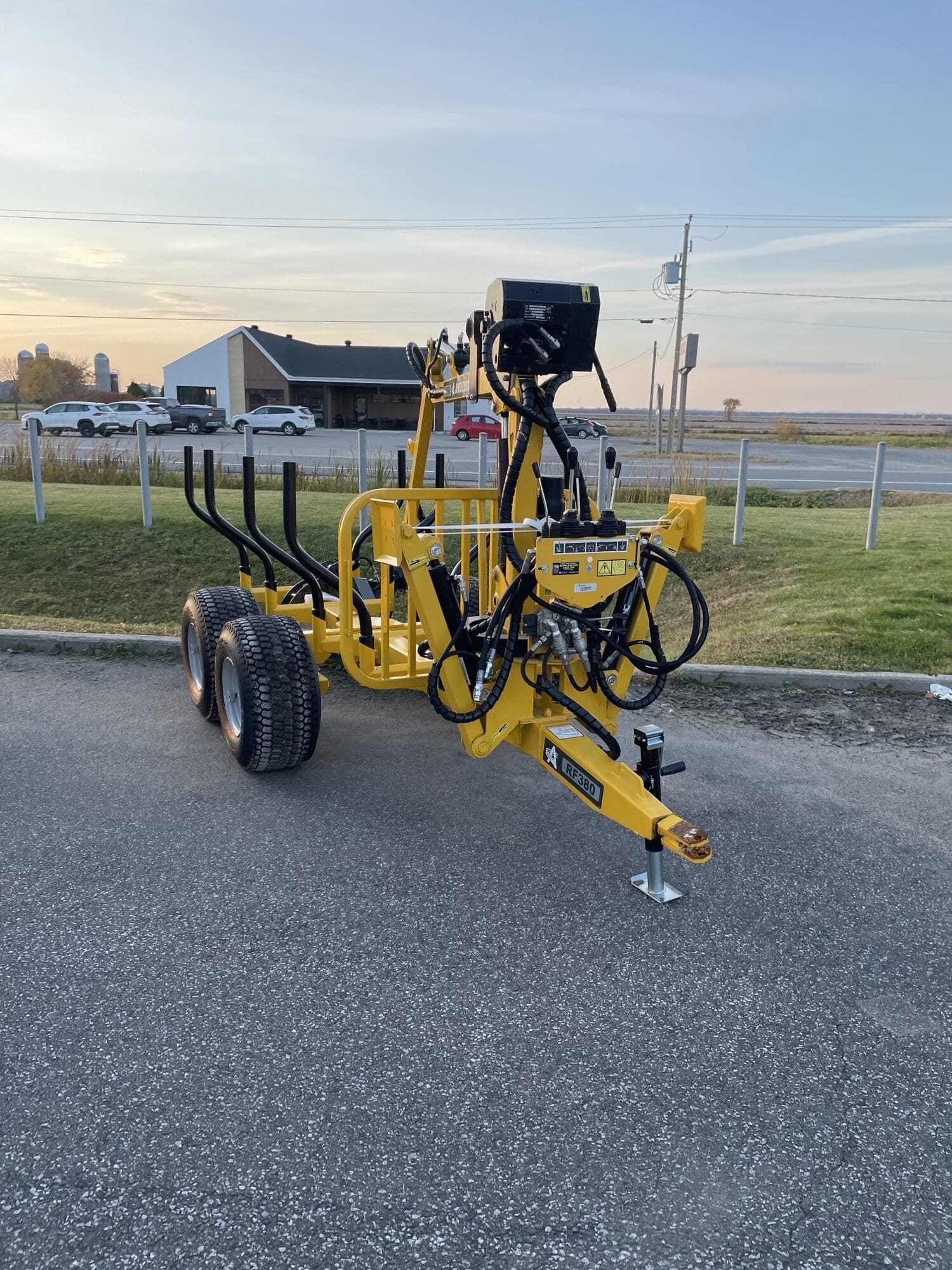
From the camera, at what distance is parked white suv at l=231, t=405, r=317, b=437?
4166 cm

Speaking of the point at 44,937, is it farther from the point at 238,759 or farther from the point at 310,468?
the point at 310,468

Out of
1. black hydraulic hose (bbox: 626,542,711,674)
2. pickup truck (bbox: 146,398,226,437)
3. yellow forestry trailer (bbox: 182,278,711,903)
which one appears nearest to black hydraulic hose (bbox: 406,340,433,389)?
yellow forestry trailer (bbox: 182,278,711,903)

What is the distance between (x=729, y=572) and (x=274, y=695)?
635cm

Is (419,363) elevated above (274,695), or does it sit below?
above

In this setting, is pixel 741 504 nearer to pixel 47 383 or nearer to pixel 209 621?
pixel 209 621

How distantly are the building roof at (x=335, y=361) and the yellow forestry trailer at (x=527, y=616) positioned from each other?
1763 inches

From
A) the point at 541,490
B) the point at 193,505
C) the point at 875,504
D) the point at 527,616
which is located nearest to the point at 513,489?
the point at 541,490

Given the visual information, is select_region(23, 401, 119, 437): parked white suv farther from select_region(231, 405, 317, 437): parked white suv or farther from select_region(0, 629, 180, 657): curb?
select_region(0, 629, 180, 657): curb

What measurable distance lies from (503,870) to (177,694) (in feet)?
10.7

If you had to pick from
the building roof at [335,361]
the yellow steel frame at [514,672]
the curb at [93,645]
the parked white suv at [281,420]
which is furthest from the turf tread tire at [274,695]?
the building roof at [335,361]

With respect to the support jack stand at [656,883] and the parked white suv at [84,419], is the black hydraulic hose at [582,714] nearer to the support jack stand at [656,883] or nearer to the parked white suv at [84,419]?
the support jack stand at [656,883]

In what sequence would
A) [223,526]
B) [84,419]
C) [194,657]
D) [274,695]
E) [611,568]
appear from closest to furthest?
[611,568], [274,695], [194,657], [223,526], [84,419]

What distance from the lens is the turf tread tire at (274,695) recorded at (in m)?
4.72

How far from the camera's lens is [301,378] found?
160ft
